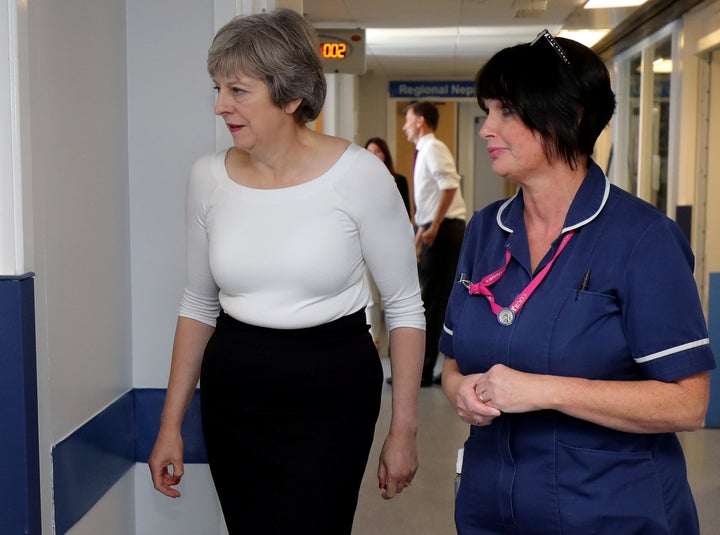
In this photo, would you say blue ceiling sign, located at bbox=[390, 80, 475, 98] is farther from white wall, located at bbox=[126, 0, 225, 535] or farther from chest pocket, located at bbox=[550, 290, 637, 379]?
chest pocket, located at bbox=[550, 290, 637, 379]

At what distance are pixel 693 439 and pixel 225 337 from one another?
4.15 m

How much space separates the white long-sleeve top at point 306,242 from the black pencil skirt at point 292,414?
6 centimetres

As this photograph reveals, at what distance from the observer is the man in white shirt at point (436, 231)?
258 inches

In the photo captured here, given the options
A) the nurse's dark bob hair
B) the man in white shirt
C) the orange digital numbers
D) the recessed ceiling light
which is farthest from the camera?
the orange digital numbers

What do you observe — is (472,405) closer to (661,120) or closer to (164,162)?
(164,162)

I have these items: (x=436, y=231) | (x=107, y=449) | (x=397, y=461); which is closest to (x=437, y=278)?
(x=436, y=231)

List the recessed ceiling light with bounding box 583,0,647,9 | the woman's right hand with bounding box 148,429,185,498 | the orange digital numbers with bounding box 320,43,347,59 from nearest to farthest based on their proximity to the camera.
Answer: the woman's right hand with bounding box 148,429,185,498 → the recessed ceiling light with bounding box 583,0,647,9 → the orange digital numbers with bounding box 320,43,347,59

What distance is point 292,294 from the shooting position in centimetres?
196

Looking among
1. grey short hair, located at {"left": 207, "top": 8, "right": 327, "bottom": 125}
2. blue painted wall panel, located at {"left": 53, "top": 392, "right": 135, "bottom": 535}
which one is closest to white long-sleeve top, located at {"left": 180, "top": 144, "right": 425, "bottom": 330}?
grey short hair, located at {"left": 207, "top": 8, "right": 327, "bottom": 125}

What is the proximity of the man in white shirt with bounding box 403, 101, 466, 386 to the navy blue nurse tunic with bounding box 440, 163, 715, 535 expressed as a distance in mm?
4838

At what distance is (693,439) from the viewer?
5.45 metres

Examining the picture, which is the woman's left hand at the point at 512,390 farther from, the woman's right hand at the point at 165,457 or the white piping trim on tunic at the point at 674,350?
the woman's right hand at the point at 165,457

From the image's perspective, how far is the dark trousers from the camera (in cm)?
658

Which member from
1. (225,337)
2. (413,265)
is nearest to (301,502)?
(225,337)
